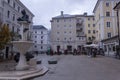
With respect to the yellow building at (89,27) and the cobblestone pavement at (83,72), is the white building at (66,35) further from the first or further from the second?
the cobblestone pavement at (83,72)

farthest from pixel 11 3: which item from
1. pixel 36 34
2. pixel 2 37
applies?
pixel 36 34

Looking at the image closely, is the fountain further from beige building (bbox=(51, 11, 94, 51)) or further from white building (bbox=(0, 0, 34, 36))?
beige building (bbox=(51, 11, 94, 51))

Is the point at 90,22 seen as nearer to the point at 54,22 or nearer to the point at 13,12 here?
the point at 54,22

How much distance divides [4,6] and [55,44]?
146 ft

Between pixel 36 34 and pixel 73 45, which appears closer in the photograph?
pixel 73 45

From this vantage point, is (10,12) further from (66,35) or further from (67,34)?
(67,34)

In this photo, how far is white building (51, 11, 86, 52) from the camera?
77312mm

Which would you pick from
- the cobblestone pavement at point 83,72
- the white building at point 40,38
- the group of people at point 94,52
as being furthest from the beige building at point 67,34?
the cobblestone pavement at point 83,72

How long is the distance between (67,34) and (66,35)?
1.86 feet

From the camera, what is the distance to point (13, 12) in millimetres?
40281

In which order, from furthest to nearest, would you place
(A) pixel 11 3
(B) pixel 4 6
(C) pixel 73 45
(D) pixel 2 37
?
(C) pixel 73 45
(A) pixel 11 3
(B) pixel 4 6
(D) pixel 2 37

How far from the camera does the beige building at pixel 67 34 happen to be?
3044 inches

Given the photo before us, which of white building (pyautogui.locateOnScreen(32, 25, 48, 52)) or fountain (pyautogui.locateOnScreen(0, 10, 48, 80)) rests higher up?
white building (pyautogui.locateOnScreen(32, 25, 48, 52))

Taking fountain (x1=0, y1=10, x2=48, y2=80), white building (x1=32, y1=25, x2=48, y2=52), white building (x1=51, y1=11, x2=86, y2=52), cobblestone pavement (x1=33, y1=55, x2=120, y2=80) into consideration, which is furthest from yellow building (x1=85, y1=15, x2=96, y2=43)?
Answer: fountain (x1=0, y1=10, x2=48, y2=80)
